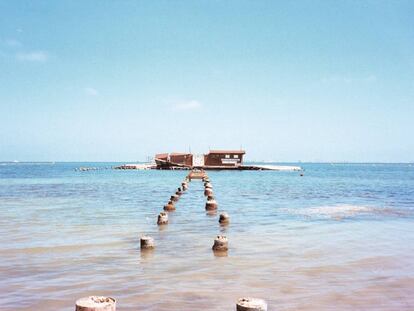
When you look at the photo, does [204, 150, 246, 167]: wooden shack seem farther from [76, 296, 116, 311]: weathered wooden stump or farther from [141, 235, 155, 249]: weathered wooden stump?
[76, 296, 116, 311]: weathered wooden stump

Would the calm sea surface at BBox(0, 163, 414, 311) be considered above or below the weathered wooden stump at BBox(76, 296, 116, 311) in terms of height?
below

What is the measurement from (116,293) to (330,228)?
964 cm

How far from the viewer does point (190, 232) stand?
14055mm

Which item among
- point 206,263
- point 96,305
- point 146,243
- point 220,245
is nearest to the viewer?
point 96,305

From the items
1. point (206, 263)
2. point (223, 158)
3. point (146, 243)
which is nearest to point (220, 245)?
point (206, 263)

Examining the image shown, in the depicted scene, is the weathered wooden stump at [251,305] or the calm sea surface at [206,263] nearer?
the weathered wooden stump at [251,305]

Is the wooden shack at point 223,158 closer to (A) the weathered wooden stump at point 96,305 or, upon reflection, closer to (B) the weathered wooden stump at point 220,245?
(B) the weathered wooden stump at point 220,245

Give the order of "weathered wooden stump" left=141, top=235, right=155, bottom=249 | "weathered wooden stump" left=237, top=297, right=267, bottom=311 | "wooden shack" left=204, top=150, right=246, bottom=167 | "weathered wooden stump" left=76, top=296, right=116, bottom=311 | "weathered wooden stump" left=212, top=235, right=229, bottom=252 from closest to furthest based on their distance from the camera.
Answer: "weathered wooden stump" left=76, top=296, right=116, bottom=311
"weathered wooden stump" left=237, top=297, right=267, bottom=311
"weathered wooden stump" left=212, top=235, right=229, bottom=252
"weathered wooden stump" left=141, top=235, right=155, bottom=249
"wooden shack" left=204, top=150, right=246, bottom=167

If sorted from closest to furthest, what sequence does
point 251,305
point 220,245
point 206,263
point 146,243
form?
point 251,305
point 206,263
point 220,245
point 146,243

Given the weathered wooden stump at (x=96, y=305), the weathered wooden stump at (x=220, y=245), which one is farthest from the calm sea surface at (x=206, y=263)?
the weathered wooden stump at (x=96, y=305)

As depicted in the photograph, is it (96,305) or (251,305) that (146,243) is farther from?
(96,305)

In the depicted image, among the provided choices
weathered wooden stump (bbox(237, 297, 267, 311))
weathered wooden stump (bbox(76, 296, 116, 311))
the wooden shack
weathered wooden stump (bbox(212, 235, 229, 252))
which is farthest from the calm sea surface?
the wooden shack

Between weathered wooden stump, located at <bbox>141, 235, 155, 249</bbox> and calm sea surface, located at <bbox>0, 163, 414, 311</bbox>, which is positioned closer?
calm sea surface, located at <bbox>0, 163, 414, 311</bbox>

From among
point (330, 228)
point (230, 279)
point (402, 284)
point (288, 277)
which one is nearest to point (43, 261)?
point (230, 279)
